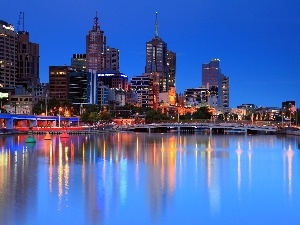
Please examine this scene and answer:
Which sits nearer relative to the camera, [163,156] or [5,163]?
[5,163]

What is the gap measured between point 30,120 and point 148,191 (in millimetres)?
109435

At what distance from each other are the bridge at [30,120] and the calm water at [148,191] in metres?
68.4

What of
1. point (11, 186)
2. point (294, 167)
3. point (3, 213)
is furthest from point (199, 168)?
point (3, 213)

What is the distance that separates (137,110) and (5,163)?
145 m

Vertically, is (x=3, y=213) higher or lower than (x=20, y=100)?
lower

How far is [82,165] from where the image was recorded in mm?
46344

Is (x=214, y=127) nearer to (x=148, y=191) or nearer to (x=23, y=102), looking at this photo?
(x=23, y=102)

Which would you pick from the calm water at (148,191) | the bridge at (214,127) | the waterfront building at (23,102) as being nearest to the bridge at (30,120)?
the bridge at (214,127)

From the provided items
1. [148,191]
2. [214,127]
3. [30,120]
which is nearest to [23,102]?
[30,120]

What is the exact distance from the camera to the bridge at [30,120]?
118188 mm

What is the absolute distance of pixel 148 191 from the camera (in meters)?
32.1

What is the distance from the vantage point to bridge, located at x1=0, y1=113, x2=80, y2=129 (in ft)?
388

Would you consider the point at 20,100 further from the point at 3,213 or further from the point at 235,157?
the point at 3,213

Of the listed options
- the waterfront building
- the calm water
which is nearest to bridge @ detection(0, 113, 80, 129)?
the waterfront building
